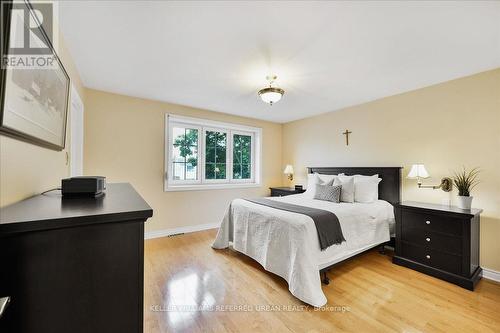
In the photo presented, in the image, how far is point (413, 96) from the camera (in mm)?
3127

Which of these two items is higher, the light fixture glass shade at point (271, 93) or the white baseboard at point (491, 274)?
the light fixture glass shade at point (271, 93)

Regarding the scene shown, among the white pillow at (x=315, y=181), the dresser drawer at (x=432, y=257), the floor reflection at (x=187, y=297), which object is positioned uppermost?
the white pillow at (x=315, y=181)

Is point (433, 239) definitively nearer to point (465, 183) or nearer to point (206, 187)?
point (465, 183)

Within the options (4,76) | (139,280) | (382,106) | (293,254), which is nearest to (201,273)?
(293,254)

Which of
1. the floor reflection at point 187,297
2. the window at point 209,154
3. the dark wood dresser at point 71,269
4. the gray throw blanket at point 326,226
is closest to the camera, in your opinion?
the dark wood dresser at point 71,269

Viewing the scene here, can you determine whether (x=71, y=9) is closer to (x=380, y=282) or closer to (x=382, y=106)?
(x=380, y=282)

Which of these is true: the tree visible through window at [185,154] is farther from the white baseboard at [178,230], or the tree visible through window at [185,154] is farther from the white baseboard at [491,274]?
the white baseboard at [491,274]

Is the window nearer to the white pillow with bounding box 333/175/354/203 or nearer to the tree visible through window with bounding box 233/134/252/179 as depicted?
the tree visible through window with bounding box 233/134/252/179

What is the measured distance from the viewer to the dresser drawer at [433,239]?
7.66ft

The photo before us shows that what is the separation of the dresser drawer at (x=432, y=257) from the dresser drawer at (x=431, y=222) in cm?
24

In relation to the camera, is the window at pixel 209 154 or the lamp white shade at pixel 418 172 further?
the window at pixel 209 154

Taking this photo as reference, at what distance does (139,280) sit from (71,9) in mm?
1968

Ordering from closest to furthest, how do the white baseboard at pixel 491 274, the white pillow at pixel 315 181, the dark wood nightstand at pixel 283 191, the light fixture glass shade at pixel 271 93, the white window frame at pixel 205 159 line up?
the white baseboard at pixel 491 274 < the light fixture glass shade at pixel 271 93 < the white pillow at pixel 315 181 < the white window frame at pixel 205 159 < the dark wood nightstand at pixel 283 191

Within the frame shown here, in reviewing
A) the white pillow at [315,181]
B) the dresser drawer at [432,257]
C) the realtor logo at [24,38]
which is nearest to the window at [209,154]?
the white pillow at [315,181]
